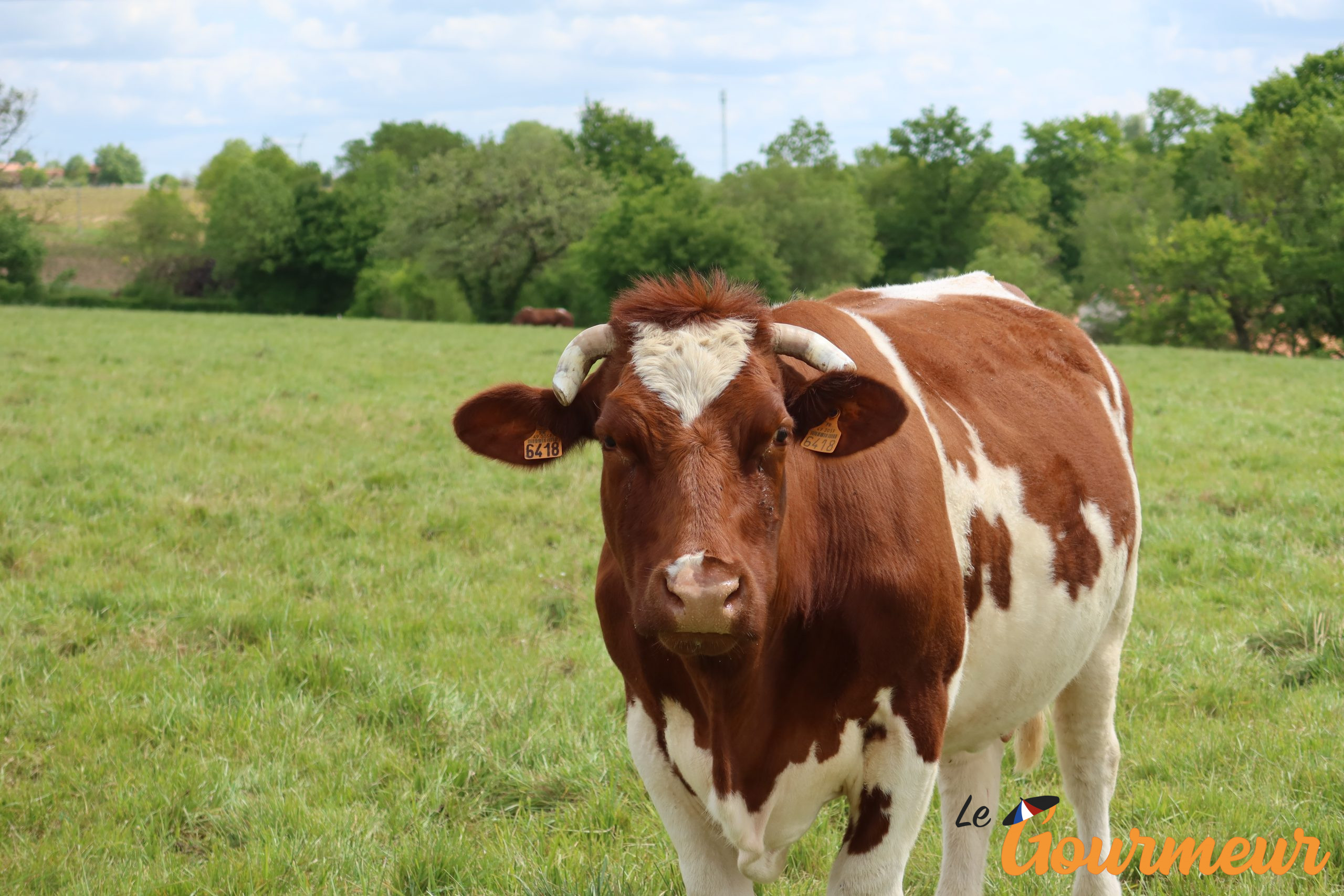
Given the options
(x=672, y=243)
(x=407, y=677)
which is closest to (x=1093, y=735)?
(x=407, y=677)

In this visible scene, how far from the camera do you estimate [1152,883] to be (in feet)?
12.1

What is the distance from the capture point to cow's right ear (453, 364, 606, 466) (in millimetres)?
2969

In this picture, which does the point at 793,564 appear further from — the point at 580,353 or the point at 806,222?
the point at 806,222

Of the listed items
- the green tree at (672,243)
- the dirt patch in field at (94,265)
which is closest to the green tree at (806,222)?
→ the green tree at (672,243)

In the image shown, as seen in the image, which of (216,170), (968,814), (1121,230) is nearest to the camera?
(968,814)

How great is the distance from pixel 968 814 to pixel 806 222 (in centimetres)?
6246

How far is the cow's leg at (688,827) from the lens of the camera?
3.00m

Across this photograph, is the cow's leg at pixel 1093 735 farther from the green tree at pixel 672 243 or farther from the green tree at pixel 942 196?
the green tree at pixel 942 196

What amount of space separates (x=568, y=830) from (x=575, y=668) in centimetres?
153

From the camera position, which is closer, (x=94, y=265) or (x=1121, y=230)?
(x=1121, y=230)

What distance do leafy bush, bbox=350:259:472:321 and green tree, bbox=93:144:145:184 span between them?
434 ft

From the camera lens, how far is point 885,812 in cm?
282

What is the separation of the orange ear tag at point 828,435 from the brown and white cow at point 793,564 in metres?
0.02

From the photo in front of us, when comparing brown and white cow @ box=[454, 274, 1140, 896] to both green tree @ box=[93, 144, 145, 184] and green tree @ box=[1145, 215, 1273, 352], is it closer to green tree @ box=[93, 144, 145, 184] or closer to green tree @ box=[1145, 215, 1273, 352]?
green tree @ box=[1145, 215, 1273, 352]
